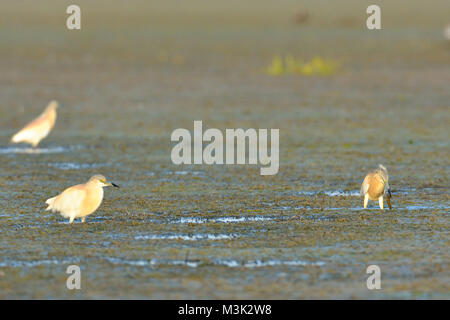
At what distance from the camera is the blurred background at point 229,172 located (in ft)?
23.4

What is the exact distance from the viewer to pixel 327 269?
23.7 feet

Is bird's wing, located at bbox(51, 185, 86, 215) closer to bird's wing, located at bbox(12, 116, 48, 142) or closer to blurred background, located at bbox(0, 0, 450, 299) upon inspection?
blurred background, located at bbox(0, 0, 450, 299)

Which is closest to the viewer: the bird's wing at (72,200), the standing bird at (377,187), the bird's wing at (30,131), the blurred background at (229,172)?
the blurred background at (229,172)

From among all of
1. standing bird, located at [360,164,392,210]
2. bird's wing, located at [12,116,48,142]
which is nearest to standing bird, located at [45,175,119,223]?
standing bird, located at [360,164,392,210]

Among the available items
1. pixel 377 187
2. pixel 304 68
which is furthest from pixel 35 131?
pixel 304 68

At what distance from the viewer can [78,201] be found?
8.52m

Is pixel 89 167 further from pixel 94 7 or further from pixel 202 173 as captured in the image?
pixel 94 7

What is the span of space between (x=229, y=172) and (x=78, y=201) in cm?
341

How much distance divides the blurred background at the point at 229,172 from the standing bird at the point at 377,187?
152 millimetres

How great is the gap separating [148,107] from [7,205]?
8.33m

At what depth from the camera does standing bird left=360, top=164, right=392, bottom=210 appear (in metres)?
9.24

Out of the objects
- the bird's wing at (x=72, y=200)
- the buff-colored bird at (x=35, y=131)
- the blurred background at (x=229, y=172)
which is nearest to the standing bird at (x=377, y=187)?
the blurred background at (x=229, y=172)

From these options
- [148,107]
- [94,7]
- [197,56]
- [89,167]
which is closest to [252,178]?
[89,167]

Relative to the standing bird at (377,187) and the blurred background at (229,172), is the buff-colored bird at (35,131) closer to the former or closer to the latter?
the blurred background at (229,172)
